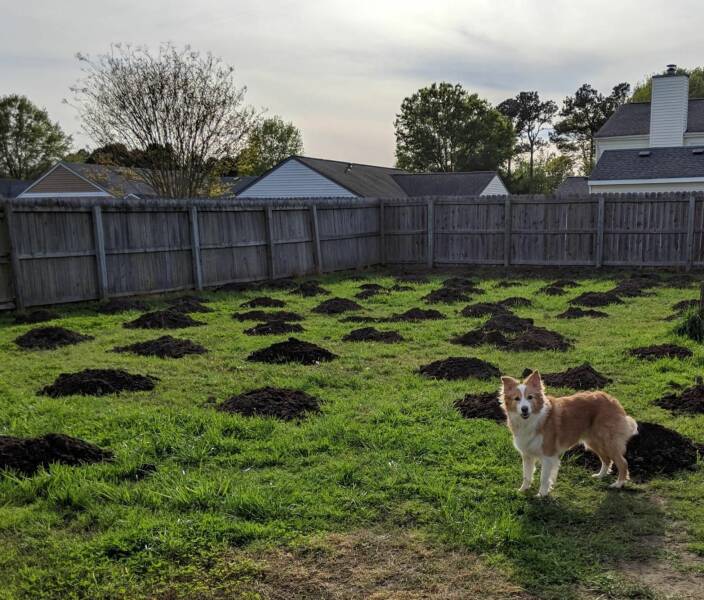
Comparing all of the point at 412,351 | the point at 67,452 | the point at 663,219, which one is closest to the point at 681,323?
the point at 412,351

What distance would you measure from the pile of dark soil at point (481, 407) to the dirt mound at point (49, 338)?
5.96 metres

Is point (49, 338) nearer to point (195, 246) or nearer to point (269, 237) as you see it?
point (195, 246)

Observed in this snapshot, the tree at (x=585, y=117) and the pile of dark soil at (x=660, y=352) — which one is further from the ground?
the tree at (x=585, y=117)

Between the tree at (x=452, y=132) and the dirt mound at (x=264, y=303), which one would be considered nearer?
the dirt mound at (x=264, y=303)

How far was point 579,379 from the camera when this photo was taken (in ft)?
21.2

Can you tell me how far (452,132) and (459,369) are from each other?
53703 millimetres

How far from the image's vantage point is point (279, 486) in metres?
4.22

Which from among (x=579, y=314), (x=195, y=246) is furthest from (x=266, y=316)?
(x=579, y=314)

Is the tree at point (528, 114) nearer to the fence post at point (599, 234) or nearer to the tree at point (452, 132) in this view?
the tree at point (452, 132)

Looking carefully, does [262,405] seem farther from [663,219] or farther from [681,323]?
[663,219]

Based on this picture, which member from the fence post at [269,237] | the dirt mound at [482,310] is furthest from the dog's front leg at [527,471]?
the fence post at [269,237]

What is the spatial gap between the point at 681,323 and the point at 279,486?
22.6 feet

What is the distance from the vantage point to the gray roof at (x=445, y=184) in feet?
110

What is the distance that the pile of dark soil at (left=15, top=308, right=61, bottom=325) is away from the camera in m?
10.9
